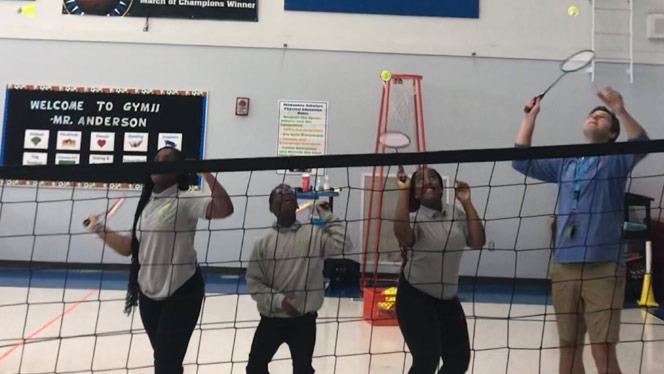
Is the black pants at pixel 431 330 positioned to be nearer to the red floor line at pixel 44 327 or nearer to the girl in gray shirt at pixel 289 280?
the girl in gray shirt at pixel 289 280

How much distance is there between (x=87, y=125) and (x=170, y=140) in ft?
3.05

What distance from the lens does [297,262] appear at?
2.07m

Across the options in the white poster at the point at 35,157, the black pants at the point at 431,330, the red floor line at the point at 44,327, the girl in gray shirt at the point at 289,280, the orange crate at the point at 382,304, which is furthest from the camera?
the white poster at the point at 35,157

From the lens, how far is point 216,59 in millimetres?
5316

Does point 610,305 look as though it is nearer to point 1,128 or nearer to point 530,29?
point 530,29

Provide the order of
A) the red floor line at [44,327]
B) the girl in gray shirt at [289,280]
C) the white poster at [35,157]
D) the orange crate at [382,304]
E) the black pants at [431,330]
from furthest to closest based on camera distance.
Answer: the white poster at [35,157] → the orange crate at [382,304] → the red floor line at [44,327] → the girl in gray shirt at [289,280] → the black pants at [431,330]

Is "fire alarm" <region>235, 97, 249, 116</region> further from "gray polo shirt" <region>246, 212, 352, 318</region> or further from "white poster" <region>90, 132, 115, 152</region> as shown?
"gray polo shirt" <region>246, 212, 352, 318</region>

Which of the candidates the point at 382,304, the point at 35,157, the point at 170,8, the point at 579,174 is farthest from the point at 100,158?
the point at 579,174

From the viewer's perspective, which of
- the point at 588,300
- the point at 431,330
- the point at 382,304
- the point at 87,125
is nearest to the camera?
the point at 431,330

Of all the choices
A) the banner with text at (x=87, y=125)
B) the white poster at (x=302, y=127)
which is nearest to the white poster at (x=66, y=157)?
the banner with text at (x=87, y=125)

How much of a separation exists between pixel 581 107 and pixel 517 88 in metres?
0.75

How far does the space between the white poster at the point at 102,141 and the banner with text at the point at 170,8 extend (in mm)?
1375

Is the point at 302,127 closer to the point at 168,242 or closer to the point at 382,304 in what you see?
the point at 382,304

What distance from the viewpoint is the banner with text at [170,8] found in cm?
529
